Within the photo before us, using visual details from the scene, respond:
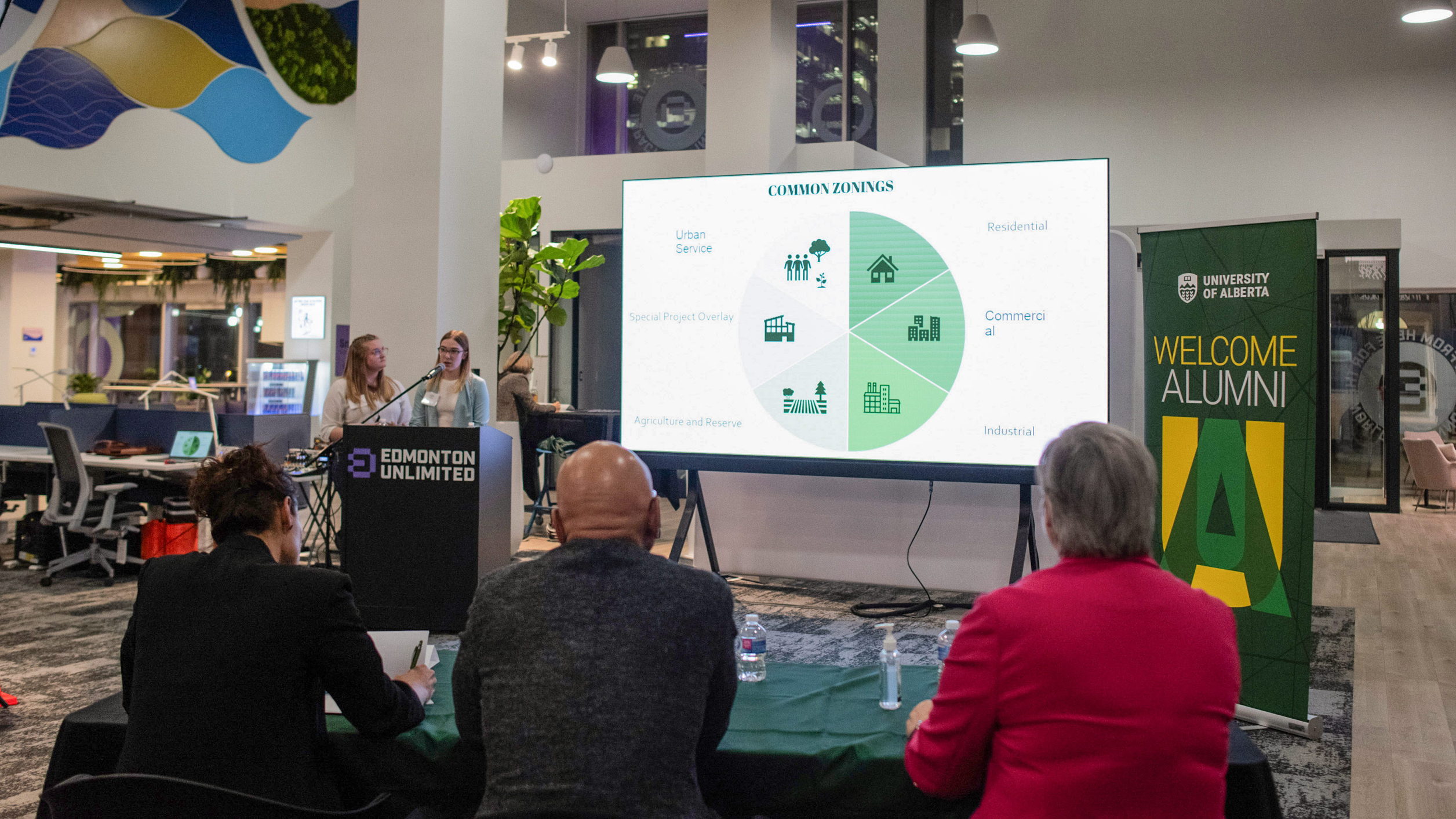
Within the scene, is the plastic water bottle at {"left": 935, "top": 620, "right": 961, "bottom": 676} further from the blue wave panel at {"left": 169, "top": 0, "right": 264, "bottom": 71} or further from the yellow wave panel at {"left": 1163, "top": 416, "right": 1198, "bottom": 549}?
the blue wave panel at {"left": 169, "top": 0, "right": 264, "bottom": 71}

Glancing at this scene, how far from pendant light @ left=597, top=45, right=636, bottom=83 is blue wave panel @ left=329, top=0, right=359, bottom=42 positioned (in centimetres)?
258

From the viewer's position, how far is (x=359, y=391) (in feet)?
18.1

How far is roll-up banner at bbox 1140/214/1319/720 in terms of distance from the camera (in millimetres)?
3572

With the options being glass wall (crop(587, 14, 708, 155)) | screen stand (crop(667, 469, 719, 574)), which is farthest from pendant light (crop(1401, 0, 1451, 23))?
glass wall (crop(587, 14, 708, 155))

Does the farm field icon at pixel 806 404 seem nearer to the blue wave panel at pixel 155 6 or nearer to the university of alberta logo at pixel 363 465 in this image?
the university of alberta logo at pixel 363 465

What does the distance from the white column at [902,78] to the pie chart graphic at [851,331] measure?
595 cm

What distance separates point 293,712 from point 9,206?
9.41m

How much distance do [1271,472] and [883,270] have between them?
6.96ft

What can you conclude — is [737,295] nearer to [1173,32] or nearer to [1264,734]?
[1264,734]

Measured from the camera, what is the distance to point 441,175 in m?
6.37

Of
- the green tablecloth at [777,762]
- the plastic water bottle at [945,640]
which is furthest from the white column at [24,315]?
the plastic water bottle at [945,640]

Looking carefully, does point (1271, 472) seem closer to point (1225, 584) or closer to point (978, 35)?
point (1225, 584)

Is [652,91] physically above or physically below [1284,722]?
above

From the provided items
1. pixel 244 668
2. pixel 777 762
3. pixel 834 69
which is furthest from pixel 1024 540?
pixel 834 69
